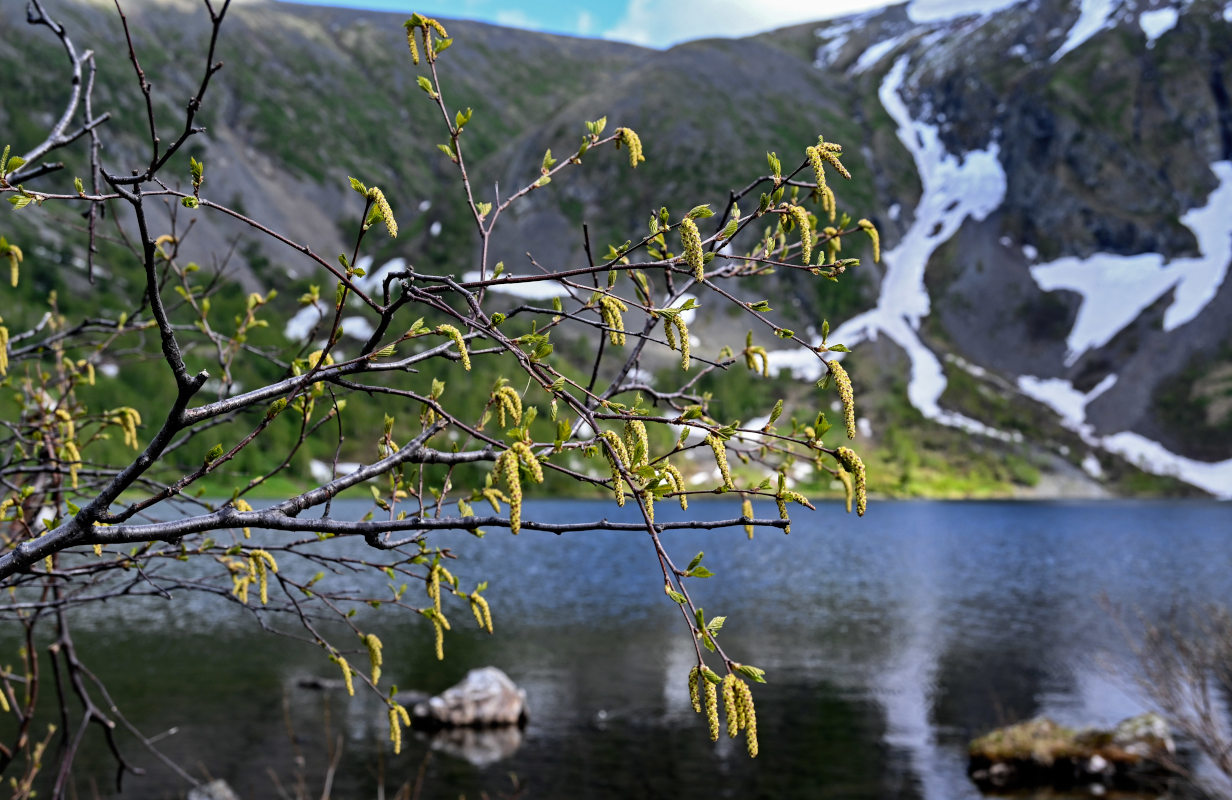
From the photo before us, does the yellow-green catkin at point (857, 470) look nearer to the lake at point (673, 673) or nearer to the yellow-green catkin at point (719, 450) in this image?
the yellow-green catkin at point (719, 450)

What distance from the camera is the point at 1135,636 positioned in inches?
1436

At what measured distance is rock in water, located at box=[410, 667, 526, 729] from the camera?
81.4 ft

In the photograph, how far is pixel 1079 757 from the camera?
66.5 feet

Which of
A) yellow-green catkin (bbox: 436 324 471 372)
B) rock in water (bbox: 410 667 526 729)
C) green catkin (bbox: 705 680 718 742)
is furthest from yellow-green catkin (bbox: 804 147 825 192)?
rock in water (bbox: 410 667 526 729)

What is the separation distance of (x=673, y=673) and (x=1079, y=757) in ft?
46.4

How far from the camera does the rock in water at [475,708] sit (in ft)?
81.4

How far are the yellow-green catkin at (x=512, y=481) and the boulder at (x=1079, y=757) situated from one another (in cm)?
2119

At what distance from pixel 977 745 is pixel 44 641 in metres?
33.1

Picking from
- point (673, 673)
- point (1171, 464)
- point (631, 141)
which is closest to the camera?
point (631, 141)

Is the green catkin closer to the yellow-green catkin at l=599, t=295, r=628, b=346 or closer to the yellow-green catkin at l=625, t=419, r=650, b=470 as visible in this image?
A: the yellow-green catkin at l=625, t=419, r=650, b=470

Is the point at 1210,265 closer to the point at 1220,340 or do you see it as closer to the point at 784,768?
the point at 1220,340

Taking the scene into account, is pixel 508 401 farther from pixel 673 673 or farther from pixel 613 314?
pixel 673 673

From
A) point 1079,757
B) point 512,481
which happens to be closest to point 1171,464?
point 1079,757

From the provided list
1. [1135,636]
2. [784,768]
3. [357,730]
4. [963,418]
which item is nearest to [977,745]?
[784,768]
